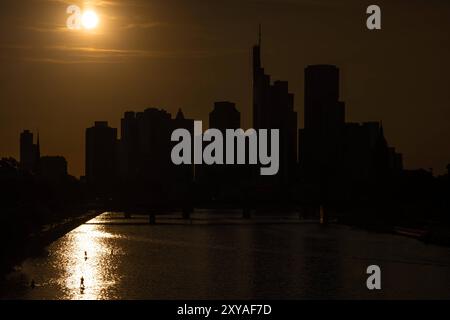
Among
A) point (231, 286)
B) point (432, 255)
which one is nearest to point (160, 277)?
point (231, 286)

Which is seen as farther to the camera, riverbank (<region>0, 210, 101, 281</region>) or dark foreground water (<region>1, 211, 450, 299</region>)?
riverbank (<region>0, 210, 101, 281</region>)

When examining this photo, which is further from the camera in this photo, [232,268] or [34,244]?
[34,244]

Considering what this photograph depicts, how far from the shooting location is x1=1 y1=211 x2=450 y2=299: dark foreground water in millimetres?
75188

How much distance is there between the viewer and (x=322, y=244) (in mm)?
134125

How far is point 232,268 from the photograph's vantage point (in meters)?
96.4

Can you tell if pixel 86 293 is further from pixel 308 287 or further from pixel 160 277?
pixel 308 287

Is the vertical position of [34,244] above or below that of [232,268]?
above

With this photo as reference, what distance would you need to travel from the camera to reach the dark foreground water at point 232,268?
247 feet

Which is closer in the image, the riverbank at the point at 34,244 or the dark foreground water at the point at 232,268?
the dark foreground water at the point at 232,268
